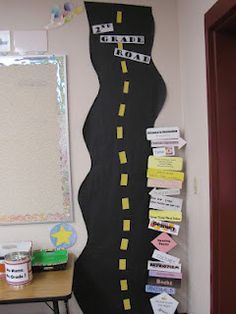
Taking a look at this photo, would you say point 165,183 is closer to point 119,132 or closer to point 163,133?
point 163,133

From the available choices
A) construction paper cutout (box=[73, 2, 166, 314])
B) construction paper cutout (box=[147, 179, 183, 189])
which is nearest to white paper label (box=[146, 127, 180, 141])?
construction paper cutout (box=[73, 2, 166, 314])

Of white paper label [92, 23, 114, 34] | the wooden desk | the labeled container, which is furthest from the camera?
white paper label [92, 23, 114, 34]

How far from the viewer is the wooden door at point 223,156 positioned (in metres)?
1.60

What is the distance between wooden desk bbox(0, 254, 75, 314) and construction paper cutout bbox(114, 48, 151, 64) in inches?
54.5

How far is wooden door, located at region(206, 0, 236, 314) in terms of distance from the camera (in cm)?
160

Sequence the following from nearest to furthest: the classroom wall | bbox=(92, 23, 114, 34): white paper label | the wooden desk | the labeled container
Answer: the wooden desk < the labeled container < the classroom wall < bbox=(92, 23, 114, 34): white paper label

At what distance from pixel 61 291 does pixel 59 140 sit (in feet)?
3.02

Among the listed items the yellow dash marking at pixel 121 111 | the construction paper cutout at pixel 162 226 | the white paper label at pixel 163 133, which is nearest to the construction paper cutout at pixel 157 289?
the construction paper cutout at pixel 162 226

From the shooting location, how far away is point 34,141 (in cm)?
210

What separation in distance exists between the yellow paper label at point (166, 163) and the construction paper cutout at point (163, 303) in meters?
0.84

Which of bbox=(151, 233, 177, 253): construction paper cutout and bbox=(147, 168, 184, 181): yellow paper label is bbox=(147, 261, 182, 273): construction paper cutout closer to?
bbox=(151, 233, 177, 253): construction paper cutout

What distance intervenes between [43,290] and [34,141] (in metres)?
0.91

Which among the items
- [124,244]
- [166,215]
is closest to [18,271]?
[124,244]

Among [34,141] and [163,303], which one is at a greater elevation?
[34,141]
